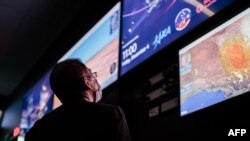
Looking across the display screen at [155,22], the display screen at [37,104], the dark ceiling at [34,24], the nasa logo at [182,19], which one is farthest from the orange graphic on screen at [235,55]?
the display screen at [37,104]

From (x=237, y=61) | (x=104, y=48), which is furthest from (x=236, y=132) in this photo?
(x=104, y=48)

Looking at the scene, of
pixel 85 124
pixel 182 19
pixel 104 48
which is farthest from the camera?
pixel 104 48

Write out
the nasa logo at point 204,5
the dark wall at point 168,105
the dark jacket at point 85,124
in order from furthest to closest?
the nasa logo at point 204,5 < the dark wall at point 168,105 < the dark jacket at point 85,124

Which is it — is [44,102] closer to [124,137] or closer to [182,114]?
[182,114]

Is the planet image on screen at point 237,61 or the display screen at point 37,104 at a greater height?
the display screen at point 37,104

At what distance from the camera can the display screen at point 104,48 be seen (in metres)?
2.77

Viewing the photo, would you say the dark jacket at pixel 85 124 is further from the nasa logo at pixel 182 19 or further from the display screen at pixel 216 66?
the nasa logo at pixel 182 19

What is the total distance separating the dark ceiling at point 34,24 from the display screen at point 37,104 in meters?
A: 0.58

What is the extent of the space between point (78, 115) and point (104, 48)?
5.79ft

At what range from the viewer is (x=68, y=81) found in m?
1.37

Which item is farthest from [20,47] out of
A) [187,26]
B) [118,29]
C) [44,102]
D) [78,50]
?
[187,26]

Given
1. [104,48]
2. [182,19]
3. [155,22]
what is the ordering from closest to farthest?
[182,19]
[155,22]
[104,48]

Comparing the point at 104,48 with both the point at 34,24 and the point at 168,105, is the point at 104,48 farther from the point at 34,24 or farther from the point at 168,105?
the point at 34,24

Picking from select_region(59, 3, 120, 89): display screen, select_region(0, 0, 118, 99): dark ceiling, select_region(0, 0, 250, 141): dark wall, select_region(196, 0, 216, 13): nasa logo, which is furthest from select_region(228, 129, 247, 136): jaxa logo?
select_region(0, 0, 118, 99): dark ceiling
